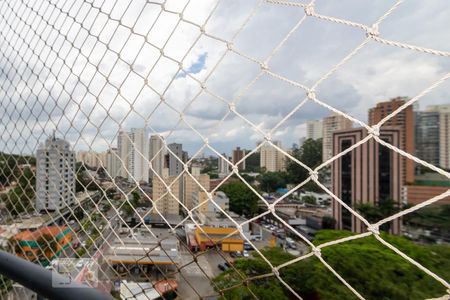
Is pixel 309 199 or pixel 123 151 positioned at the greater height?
pixel 123 151

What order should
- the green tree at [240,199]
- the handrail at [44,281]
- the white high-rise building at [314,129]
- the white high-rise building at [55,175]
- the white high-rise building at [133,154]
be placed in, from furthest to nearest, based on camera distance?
the green tree at [240,199] < the white high-rise building at [55,175] < the white high-rise building at [133,154] < the white high-rise building at [314,129] < the handrail at [44,281]

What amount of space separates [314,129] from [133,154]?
1.46 feet

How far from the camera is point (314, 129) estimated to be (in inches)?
25.9

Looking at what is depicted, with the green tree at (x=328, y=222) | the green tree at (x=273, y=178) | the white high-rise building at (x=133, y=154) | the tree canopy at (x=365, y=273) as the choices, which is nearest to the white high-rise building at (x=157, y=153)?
the white high-rise building at (x=133, y=154)

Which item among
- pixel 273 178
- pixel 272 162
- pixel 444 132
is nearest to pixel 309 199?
pixel 273 178

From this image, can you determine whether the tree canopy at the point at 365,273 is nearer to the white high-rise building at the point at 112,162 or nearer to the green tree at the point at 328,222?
the green tree at the point at 328,222

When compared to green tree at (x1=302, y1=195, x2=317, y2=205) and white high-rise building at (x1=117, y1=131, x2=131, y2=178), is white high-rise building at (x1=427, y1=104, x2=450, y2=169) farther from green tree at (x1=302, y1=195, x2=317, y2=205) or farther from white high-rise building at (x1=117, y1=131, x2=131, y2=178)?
green tree at (x1=302, y1=195, x2=317, y2=205)

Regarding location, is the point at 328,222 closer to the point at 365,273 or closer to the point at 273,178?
the point at 365,273

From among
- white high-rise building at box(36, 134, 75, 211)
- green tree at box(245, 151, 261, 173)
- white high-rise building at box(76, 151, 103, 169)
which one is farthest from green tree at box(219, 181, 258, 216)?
white high-rise building at box(36, 134, 75, 211)

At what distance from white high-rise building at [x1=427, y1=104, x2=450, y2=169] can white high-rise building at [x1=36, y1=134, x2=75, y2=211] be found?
0.89m

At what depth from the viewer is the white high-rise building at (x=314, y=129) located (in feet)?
2.00

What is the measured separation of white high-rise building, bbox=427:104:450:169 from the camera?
0.41 meters

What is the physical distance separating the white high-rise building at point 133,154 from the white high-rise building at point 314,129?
37 centimetres

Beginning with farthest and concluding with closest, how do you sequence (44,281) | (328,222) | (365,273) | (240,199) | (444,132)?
(328,222) → (240,199) → (365,273) → (444,132) → (44,281)
